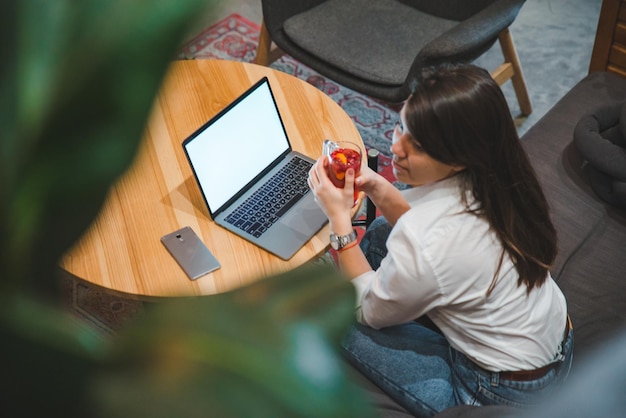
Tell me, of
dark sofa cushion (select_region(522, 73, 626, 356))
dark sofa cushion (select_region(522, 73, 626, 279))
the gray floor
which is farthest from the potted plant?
the gray floor

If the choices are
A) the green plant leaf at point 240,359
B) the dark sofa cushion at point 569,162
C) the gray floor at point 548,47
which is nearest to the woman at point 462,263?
the dark sofa cushion at point 569,162

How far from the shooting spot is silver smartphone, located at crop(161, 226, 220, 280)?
158cm

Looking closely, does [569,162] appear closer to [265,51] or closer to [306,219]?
[306,219]

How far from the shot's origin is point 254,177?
1.76 metres

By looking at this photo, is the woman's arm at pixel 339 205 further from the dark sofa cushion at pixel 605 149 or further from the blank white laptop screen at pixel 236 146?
the dark sofa cushion at pixel 605 149

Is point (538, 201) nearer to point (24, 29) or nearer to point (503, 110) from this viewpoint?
point (503, 110)

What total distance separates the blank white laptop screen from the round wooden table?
0.26 ft

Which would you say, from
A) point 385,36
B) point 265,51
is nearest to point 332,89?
point 265,51

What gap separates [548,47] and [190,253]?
2237 mm

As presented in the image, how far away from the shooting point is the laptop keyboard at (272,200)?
168 centimetres

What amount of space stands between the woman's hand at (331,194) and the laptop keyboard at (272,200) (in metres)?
0.12

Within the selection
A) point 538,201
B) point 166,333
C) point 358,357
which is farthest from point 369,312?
point 166,333

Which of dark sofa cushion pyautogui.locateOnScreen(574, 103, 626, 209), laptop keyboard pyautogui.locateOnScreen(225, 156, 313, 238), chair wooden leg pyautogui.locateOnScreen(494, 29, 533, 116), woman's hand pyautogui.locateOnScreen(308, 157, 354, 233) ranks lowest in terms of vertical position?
chair wooden leg pyautogui.locateOnScreen(494, 29, 533, 116)

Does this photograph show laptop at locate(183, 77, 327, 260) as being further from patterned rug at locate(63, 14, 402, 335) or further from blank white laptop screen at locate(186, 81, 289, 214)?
patterned rug at locate(63, 14, 402, 335)
